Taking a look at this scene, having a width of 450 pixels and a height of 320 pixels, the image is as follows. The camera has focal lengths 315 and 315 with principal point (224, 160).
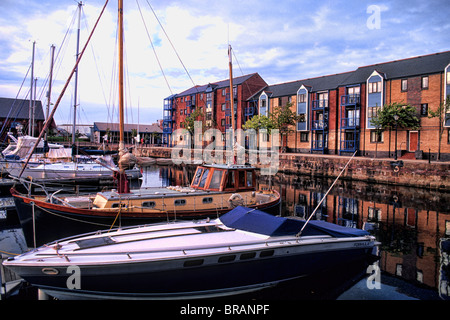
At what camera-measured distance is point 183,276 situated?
7695 mm

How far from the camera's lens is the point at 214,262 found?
7836 mm

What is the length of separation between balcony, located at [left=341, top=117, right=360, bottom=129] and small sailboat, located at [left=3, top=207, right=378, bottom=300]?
117 ft

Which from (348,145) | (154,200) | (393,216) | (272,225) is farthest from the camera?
(348,145)

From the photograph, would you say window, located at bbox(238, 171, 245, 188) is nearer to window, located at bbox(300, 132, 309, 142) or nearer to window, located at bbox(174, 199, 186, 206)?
window, located at bbox(174, 199, 186, 206)

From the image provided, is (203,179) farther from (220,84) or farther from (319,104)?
(220,84)

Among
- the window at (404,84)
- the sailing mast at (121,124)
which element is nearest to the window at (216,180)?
the sailing mast at (121,124)

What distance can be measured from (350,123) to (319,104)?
6336 millimetres

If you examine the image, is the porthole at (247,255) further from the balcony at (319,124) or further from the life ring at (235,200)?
the balcony at (319,124)

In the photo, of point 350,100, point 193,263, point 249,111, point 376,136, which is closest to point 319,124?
point 350,100

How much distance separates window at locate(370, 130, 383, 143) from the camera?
4003 cm

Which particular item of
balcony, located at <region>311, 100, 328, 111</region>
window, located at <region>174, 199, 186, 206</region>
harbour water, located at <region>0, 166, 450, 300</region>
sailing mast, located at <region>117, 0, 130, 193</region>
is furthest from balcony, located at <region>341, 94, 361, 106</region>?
window, located at <region>174, 199, 186, 206</region>

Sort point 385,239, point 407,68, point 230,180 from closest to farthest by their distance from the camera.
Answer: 1. point 385,239
2. point 230,180
3. point 407,68

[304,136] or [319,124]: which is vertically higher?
[319,124]
